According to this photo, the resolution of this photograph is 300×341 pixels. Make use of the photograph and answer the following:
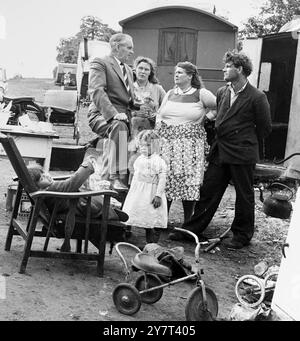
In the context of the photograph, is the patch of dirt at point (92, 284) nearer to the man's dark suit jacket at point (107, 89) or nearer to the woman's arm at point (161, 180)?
the woman's arm at point (161, 180)

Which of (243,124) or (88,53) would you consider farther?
(88,53)

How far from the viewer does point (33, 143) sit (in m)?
7.05

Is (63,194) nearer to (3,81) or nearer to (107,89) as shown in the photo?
(107,89)

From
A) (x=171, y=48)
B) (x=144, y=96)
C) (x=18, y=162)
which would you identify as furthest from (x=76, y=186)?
(x=171, y=48)

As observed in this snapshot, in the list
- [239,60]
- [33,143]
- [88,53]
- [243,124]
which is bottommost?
[33,143]

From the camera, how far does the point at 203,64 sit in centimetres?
1474

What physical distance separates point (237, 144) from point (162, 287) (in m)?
2.38

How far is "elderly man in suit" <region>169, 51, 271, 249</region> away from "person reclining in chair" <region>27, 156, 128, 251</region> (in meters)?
1.53

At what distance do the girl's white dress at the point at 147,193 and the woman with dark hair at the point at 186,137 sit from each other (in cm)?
53

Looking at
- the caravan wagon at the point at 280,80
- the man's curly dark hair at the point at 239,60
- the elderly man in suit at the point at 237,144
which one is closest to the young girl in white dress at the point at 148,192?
the elderly man in suit at the point at 237,144

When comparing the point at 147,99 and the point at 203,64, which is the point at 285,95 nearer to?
the point at 203,64

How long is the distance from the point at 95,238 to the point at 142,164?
1.21 meters

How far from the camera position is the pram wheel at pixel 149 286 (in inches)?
173
